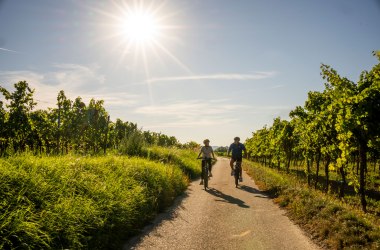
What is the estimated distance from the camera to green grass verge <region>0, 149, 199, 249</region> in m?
4.23

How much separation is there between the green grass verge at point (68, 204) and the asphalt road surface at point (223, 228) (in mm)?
571

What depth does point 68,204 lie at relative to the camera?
5.23 meters

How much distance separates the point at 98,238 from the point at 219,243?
8.07ft

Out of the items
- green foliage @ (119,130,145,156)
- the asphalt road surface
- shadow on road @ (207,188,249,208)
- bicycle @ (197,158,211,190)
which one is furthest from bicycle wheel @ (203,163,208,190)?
green foliage @ (119,130,145,156)

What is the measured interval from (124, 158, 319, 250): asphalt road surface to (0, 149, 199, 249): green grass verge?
1.87ft

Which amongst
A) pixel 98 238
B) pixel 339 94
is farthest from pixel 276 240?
pixel 339 94

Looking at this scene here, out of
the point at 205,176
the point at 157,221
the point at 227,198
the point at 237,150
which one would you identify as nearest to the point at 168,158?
the point at 205,176

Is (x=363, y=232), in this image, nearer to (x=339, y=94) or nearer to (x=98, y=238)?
(x=98, y=238)

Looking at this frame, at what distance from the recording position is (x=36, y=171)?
5832 mm

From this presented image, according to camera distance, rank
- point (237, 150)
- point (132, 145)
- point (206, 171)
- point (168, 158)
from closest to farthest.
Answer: point (206, 171) → point (132, 145) → point (237, 150) → point (168, 158)

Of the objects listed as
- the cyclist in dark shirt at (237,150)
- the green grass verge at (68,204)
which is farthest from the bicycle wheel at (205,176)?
the green grass verge at (68,204)

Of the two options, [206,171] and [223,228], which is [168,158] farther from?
[223,228]

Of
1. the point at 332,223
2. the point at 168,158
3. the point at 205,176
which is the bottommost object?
the point at 332,223

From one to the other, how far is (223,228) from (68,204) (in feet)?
12.3
